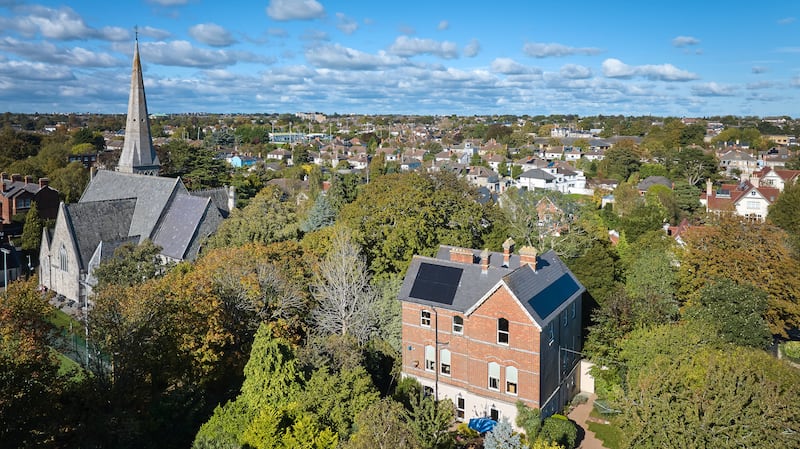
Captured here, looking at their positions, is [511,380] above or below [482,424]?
above

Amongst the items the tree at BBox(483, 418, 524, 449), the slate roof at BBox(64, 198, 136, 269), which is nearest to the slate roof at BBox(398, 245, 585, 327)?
the tree at BBox(483, 418, 524, 449)

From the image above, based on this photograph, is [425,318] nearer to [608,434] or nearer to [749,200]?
[608,434]

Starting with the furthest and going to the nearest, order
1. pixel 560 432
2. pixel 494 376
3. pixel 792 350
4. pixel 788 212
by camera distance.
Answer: pixel 788 212, pixel 792 350, pixel 494 376, pixel 560 432

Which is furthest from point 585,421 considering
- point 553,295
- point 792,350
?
point 792,350

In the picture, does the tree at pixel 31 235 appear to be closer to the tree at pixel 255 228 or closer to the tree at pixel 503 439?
the tree at pixel 255 228

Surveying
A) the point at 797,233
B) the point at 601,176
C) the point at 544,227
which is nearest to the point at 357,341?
the point at 544,227

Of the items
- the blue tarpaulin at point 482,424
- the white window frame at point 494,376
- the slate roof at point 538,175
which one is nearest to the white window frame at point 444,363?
the white window frame at point 494,376

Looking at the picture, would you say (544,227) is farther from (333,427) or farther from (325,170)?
(325,170)
